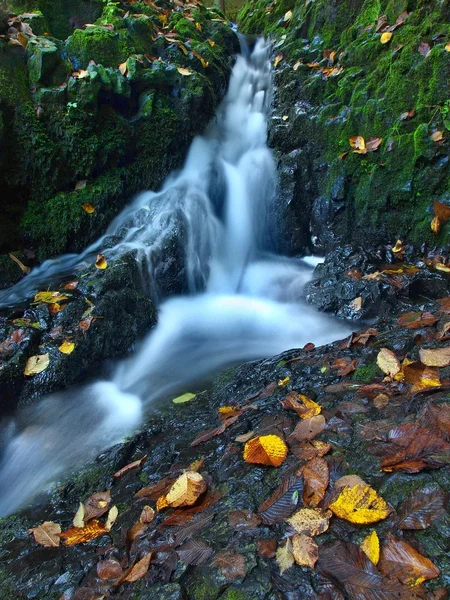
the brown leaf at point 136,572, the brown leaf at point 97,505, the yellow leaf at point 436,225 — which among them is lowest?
the brown leaf at point 97,505

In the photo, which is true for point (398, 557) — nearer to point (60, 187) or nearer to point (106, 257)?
point (106, 257)

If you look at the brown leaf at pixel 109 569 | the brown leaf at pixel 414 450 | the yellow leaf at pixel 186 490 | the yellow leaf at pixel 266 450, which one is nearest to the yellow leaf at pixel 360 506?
the brown leaf at pixel 414 450

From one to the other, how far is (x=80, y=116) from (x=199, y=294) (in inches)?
111

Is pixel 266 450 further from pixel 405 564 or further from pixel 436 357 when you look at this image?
pixel 436 357

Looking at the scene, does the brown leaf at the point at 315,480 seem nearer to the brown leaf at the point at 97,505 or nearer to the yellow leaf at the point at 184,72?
the brown leaf at the point at 97,505

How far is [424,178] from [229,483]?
14.7 feet

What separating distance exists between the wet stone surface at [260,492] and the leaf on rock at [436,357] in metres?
0.05

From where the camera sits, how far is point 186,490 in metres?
1.83

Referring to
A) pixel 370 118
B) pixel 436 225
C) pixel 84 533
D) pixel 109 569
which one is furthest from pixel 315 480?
pixel 370 118

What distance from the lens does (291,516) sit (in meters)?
1.50

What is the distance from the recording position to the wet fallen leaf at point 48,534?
6.41 feet

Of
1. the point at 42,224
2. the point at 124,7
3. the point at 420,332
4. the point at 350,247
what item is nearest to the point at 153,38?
the point at 124,7

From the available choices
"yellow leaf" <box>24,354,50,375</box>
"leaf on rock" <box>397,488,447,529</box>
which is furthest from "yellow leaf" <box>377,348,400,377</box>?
"yellow leaf" <box>24,354,50,375</box>

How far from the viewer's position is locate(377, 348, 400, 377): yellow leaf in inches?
91.6
